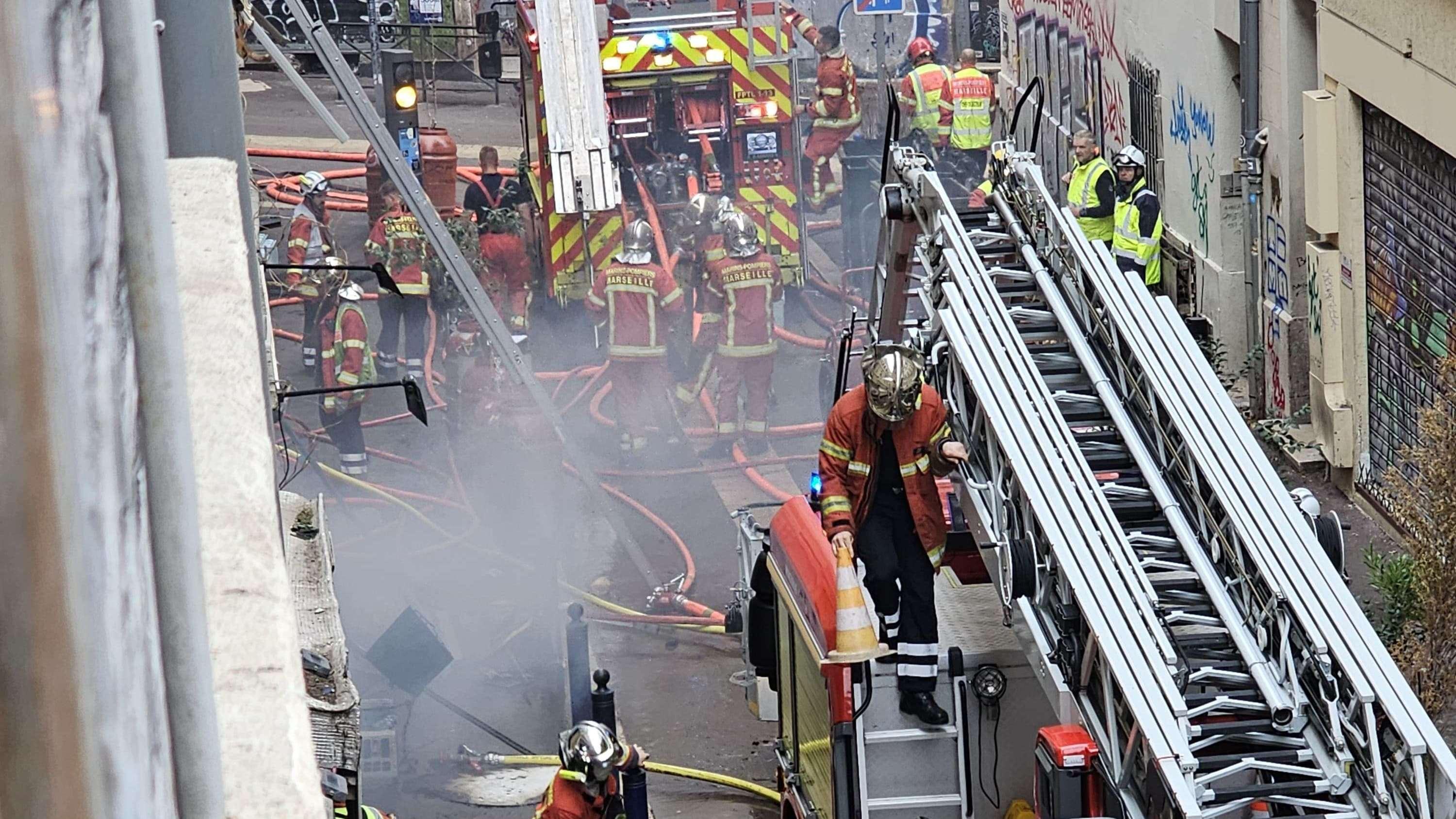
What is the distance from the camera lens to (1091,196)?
13.7m

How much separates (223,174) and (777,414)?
44.2 feet

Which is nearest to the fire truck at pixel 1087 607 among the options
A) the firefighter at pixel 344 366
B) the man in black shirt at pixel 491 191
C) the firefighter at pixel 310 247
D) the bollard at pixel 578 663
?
the bollard at pixel 578 663

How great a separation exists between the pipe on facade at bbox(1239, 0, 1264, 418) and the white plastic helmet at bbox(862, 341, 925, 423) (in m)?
7.33

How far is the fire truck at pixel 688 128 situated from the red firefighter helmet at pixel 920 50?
2737 mm

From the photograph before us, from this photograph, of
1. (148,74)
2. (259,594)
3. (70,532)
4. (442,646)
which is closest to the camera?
(70,532)

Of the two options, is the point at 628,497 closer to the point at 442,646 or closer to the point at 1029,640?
the point at 442,646

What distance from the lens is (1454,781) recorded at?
5230 millimetres

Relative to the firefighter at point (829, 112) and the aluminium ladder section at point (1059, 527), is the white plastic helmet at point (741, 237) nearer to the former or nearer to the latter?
the aluminium ladder section at point (1059, 527)

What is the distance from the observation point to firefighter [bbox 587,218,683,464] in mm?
14234

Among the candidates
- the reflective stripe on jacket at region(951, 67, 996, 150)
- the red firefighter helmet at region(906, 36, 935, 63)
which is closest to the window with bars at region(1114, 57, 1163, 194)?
the reflective stripe on jacket at region(951, 67, 996, 150)

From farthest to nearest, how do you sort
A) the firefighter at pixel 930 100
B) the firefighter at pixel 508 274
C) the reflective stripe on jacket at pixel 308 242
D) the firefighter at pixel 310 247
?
the firefighter at pixel 930 100 → the firefighter at pixel 508 274 → the reflective stripe on jacket at pixel 308 242 → the firefighter at pixel 310 247

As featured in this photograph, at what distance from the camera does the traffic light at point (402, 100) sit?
60.1 ft

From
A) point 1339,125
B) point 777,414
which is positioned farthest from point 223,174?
point 777,414

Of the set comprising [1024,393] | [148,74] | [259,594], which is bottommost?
[1024,393]
